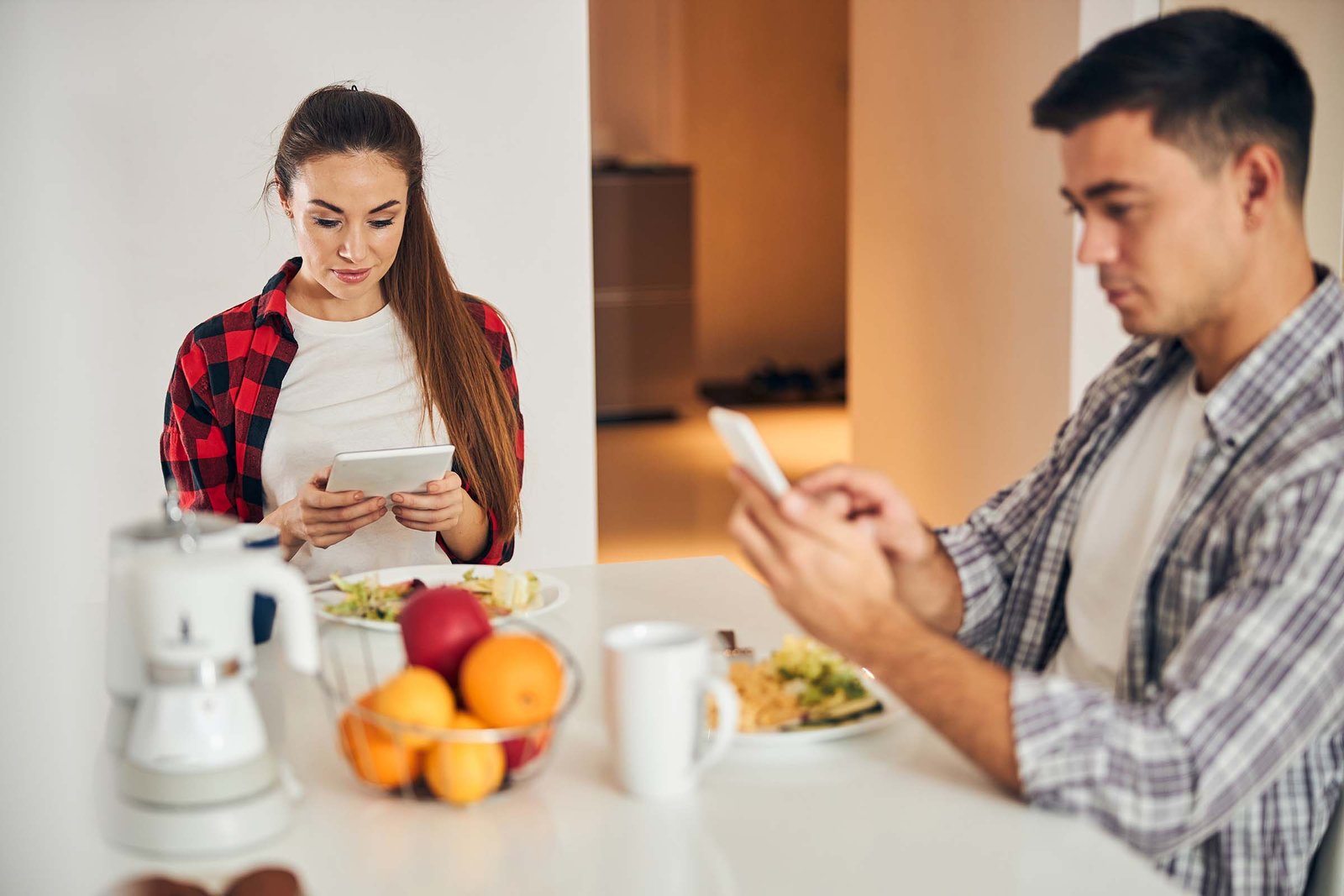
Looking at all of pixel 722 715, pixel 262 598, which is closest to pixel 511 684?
pixel 722 715

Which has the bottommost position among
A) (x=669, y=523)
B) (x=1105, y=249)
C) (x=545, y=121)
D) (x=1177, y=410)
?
(x=669, y=523)

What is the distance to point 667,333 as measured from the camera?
22.7 ft

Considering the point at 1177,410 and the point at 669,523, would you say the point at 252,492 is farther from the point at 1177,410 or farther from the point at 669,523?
the point at 669,523

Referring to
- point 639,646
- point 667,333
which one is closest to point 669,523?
point 667,333

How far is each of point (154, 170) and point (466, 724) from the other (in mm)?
1915

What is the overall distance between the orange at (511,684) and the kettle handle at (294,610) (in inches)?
4.9

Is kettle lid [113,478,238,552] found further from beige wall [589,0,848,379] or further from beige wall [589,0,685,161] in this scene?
beige wall [589,0,685,161]

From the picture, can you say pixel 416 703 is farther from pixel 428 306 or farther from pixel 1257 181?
pixel 428 306

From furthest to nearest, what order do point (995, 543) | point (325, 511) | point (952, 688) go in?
point (325, 511) → point (995, 543) → point (952, 688)

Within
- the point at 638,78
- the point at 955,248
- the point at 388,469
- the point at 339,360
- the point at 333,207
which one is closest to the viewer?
the point at 388,469

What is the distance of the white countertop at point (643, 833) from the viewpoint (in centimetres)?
96

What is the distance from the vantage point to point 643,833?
103cm

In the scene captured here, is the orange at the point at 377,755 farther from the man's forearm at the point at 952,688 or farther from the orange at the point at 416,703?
the man's forearm at the point at 952,688

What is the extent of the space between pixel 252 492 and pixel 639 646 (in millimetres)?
1362
